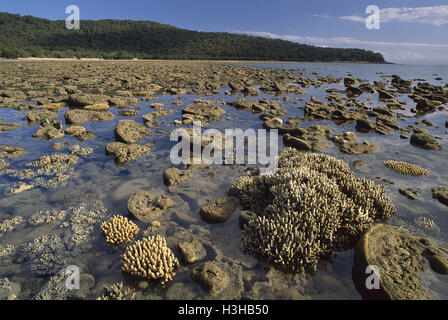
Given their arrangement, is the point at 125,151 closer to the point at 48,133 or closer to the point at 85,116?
the point at 48,133

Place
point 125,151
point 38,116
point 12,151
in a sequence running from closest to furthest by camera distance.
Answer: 1. point 12,151
2. point 125,151
3. point 38,116

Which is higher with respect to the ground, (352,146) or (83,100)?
(83,100)

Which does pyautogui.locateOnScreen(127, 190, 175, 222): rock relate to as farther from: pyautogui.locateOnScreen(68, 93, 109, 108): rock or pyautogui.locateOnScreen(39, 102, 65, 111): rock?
pyautogui.locateOnScreen(39, 102, 65, 111): rock

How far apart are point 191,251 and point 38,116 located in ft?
48.1

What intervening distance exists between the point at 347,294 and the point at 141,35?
137 meters

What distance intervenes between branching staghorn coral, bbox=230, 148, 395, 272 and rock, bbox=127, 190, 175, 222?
2.16 m

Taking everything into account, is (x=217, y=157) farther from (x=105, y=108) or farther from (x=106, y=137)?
(x=105, y=108)

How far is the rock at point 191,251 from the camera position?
4.65 metres

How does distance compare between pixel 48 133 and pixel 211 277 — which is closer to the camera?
pixel 211 277

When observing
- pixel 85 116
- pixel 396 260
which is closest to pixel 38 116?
pixel 85 116

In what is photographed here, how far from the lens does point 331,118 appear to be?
17.2 meters

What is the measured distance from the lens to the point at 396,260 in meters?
4.30

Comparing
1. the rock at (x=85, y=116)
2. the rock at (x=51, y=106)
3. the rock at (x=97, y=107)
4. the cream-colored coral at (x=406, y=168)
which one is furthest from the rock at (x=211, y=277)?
the rock at (x=51, y=106)
